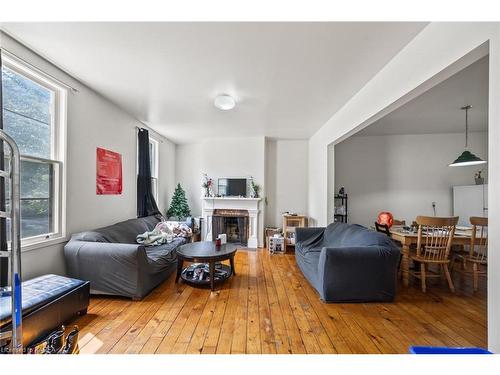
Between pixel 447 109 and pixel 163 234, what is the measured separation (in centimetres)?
500

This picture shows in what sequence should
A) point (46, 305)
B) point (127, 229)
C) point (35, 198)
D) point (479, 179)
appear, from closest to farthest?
point (46, 305) → point (35, 198) → point (127, 229) → point (479, 179)

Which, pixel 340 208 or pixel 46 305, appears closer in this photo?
pixel 46 305

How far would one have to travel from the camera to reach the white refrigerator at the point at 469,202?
12.9 ft

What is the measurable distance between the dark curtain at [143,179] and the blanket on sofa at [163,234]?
0.58 meters

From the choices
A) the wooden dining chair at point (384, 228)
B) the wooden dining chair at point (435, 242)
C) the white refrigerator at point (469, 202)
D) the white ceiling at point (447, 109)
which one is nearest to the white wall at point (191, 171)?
the wooden dining chair at point (384, 228)

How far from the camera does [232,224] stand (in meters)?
5.04

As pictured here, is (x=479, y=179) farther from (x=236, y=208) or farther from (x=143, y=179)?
(x=143, y=179)

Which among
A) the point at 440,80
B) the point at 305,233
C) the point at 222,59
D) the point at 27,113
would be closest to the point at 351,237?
the point at 305,233

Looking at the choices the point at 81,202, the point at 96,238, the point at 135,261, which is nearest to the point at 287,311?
the point at 135,261

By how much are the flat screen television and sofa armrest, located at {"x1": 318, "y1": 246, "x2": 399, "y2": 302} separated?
2875mm

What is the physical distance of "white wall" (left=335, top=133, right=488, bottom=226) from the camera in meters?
4.67

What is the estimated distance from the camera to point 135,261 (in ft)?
7.25

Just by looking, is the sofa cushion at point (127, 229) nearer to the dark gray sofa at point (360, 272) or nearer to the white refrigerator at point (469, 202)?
the dark gray sofa at point (360, 272)

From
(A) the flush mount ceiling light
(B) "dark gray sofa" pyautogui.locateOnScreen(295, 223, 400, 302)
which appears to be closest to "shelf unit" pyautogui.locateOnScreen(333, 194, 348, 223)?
(B) "dark gray sofa" pyautogui.locateOnScreen(295, 223, 400, 302)
